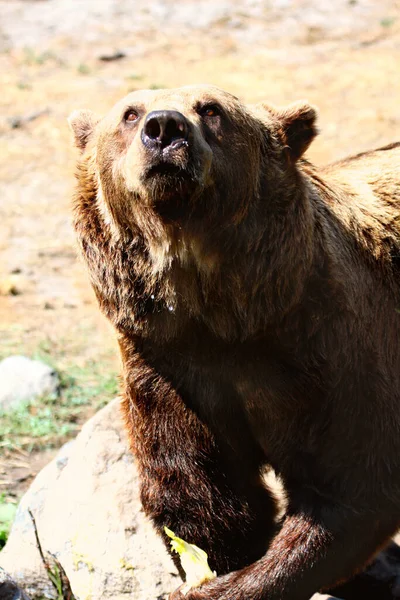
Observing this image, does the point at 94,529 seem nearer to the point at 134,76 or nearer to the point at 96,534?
the point at 96,534

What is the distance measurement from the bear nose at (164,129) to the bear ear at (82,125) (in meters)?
1.09

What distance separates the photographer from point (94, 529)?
5.15 metres

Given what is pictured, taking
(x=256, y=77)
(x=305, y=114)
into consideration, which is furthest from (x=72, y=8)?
(x=305, y=114)

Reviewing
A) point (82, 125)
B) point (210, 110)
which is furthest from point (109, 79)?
point (210, 110)

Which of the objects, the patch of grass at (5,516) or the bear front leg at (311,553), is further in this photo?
the patch of grass at (5,516)

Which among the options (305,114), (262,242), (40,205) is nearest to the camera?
(262,242)

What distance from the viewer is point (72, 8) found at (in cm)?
1689

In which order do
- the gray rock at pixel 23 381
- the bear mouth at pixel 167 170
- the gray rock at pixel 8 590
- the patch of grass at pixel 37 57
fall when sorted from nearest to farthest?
1. the bear mouth at pixel 167 170
2. the gray rock at pixel 8 590
3. the gray rock at pixel 23 381
4. the patch of grass at pixel 37 57

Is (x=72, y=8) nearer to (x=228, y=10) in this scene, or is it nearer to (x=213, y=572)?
(x=228, y=10)

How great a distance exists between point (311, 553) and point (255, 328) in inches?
41.2

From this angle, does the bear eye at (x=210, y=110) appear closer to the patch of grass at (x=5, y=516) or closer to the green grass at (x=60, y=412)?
the patch of grass at (x=5, y=516)

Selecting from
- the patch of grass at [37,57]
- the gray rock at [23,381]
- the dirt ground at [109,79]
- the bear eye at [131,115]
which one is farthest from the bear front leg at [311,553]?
the patch of grass at [37,57]

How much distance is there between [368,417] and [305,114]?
1.48 m

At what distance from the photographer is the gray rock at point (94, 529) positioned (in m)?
5.02
